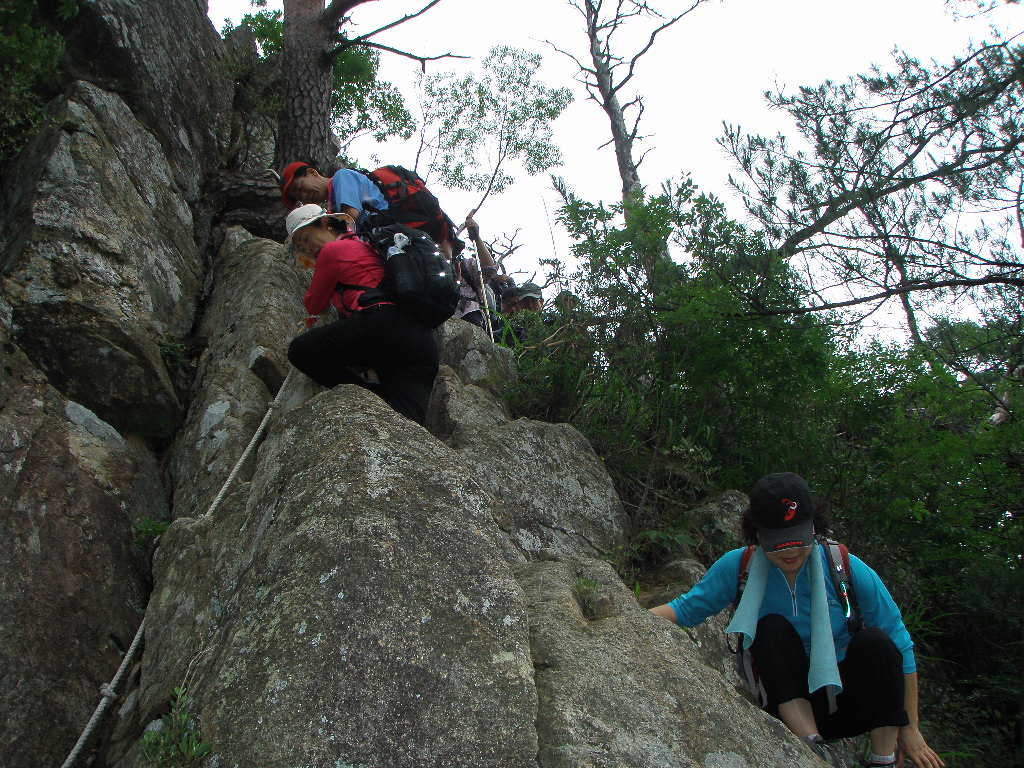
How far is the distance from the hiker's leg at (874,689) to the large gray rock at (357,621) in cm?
145

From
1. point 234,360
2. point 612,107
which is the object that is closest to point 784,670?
point 234,360

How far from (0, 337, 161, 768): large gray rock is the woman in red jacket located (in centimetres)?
126

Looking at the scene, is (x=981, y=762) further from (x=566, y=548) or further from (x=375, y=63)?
(x=375, y=63)

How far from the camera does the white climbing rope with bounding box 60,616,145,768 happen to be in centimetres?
316

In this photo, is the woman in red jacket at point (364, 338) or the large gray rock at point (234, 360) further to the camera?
the large gray rock at point (234, 360)

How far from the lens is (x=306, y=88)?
A: 8781 mm

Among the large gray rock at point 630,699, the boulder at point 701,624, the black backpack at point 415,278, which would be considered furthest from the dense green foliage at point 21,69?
the boulder at point 701,624

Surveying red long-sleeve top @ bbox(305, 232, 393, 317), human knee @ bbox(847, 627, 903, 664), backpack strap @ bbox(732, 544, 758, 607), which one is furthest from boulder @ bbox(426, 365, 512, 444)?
human knee @ bbox(847, 627, 903, 664)

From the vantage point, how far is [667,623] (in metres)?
3.29

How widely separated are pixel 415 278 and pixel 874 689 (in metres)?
2.96

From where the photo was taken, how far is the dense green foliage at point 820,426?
5078 millimetres

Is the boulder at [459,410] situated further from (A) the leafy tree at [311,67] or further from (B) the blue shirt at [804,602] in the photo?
(A) the leafy tree at [311,67]

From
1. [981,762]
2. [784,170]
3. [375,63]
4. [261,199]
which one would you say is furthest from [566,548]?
[375,63]

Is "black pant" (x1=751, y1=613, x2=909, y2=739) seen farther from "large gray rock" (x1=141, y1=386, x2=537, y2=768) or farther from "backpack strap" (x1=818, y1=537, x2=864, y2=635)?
"large gray rock" (x1=141, y1=386, x2=537, y2=768)
